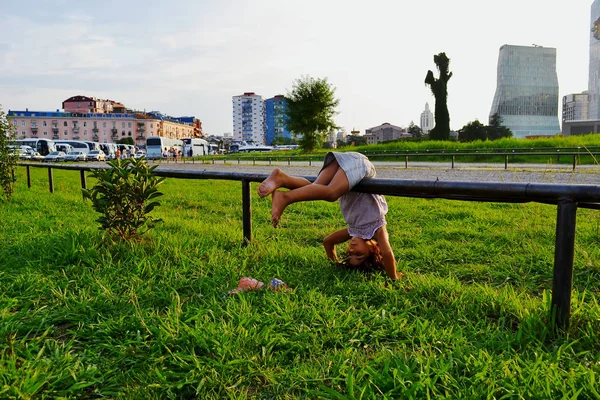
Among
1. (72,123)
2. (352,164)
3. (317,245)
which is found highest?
(72,123)

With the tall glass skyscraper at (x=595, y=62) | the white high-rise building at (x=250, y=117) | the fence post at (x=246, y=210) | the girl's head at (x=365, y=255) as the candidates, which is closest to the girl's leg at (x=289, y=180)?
the girl's head at (x=365, y=255)

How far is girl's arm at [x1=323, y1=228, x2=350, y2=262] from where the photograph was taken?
12.4ft

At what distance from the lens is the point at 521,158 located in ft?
84.1

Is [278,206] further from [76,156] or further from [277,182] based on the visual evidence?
[76,156]

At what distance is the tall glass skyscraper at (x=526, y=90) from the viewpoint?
114562 millimetres

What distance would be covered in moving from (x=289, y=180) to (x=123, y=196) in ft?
5.61

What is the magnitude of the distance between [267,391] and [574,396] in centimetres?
115

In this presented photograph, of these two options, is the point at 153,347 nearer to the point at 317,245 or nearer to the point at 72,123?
the point at 317,245

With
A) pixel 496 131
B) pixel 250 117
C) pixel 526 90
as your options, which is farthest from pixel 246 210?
pixel 250 117

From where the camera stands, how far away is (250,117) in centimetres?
19275

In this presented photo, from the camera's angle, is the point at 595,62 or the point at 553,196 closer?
the point at 553,196

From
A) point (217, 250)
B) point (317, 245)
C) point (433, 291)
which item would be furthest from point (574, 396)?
point (317, 245)

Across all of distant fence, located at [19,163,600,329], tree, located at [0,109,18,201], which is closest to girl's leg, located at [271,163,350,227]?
distant fence, located at [19,163,600,329]

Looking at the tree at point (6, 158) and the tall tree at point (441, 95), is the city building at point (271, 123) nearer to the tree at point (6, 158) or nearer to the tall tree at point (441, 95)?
the tall tree at point (441, 95)
